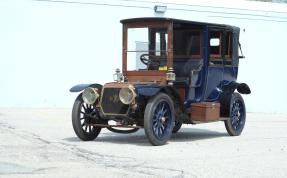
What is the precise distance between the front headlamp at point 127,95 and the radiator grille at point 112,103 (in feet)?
0.63

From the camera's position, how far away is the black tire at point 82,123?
10.3 m

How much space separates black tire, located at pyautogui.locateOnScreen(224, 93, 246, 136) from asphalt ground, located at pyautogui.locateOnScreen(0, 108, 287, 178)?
0.69ft

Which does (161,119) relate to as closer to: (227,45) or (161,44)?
(161,44)

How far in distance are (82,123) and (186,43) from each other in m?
2.57

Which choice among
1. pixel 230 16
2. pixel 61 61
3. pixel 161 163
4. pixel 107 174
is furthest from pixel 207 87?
pixel 230 16

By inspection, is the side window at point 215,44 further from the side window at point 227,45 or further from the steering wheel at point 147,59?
the steering wheel at point 147,59

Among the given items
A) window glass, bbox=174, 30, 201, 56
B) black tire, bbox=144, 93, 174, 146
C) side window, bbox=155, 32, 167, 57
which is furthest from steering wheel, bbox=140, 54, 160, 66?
black tire, bbox=144, 93, 174, 146

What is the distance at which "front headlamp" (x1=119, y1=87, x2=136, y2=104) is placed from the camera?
984cm

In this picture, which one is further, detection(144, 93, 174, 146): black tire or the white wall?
the white wall

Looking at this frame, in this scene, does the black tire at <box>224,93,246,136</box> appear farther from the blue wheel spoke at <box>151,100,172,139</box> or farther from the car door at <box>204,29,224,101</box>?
the blue wheel spoke at <box>151,100,172,139</box>

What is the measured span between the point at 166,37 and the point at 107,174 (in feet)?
15.0

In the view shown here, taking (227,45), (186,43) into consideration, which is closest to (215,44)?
(227,45)

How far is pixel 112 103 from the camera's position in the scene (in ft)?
33.5

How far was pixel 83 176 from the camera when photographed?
6.78m
